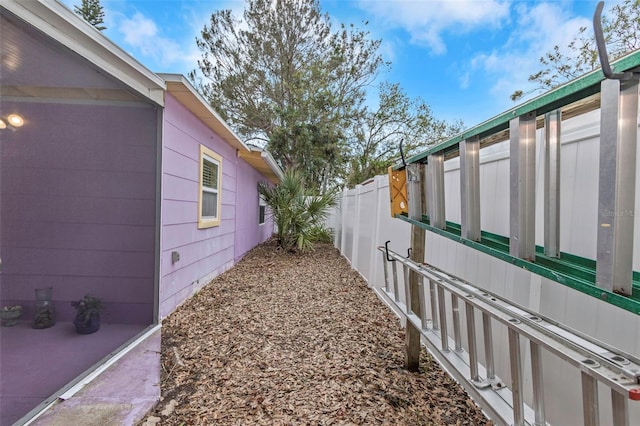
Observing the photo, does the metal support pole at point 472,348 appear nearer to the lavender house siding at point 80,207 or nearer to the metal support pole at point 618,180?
the metal support pole at point 618,180

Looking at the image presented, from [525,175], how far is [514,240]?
253 mm

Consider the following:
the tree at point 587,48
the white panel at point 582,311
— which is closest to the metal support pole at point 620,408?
the white panel at point 582,311

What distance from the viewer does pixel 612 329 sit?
1.26 m

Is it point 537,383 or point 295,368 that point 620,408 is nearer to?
point 537,383

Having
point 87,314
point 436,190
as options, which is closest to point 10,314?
point 87,314

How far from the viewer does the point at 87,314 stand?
2.59 m

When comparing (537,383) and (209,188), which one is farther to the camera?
(209,188)

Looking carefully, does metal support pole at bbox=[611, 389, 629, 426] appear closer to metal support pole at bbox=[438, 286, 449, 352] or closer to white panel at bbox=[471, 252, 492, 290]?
metal support pole at bbox=[438, 286, 449, 352]

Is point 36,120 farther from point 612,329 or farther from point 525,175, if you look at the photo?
point 612,329

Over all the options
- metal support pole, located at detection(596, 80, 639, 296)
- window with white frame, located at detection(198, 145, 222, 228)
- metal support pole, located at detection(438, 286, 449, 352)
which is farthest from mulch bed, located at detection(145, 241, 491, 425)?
metal support pole, located at detection(596, 80, 639, 296)

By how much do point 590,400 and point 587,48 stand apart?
10718 mm

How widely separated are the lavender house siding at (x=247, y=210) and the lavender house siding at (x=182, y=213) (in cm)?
163

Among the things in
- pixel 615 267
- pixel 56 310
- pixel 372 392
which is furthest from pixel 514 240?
pixel 56 310

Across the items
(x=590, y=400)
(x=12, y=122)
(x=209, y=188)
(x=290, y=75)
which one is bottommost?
(x=590, y=400)
